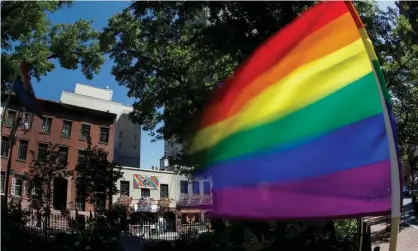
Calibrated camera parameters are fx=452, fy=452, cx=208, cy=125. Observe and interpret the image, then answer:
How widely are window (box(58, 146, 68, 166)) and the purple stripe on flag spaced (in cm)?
1073

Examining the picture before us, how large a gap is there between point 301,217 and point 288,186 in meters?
0.20

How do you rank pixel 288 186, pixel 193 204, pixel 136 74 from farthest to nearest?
1. pixel 136 74
2. pixel 193 204
3. pixel 288 186

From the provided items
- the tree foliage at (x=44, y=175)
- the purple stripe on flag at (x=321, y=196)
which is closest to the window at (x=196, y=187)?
the purple stripe on flag at (x=321, y=196)

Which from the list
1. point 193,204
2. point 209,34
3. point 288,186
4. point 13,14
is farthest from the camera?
point 13,14

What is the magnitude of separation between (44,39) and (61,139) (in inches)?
295

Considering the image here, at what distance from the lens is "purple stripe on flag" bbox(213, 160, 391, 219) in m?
2.38

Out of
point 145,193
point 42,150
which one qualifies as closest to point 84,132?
point 42,150

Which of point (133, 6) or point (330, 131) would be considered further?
point (133, 6)

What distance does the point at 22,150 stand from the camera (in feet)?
40.6

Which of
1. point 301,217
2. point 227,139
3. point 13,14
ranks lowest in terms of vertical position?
point 301,217

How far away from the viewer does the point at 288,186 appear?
237cm

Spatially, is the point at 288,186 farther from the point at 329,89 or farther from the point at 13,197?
the point at 13,197

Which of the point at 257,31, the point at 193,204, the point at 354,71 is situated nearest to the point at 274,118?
the point at 354,71

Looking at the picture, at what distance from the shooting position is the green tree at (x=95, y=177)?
12.5 metres
